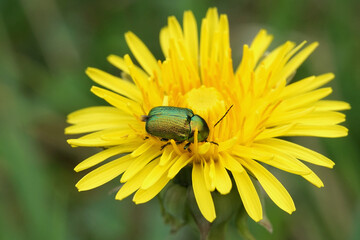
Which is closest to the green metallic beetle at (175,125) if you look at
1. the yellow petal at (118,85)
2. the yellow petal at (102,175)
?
the yellow petal at (102,175)

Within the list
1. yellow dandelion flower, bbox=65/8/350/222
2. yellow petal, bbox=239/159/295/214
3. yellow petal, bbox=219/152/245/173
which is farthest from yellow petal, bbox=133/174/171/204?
yellow petal, bbox=239/159/295/214

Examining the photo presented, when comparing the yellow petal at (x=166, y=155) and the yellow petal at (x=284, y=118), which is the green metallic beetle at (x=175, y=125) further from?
the yellow petal at (x=284, y=118)

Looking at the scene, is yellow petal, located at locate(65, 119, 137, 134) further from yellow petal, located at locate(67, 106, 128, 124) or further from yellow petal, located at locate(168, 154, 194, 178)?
yellow petal, located at locate(168, 154, 194, 178)

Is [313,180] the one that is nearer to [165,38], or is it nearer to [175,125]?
[175,125]

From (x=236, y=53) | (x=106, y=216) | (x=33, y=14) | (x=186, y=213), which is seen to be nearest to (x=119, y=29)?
(x=33, y=14)

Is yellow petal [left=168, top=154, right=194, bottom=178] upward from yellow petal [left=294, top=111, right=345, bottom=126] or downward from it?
upward

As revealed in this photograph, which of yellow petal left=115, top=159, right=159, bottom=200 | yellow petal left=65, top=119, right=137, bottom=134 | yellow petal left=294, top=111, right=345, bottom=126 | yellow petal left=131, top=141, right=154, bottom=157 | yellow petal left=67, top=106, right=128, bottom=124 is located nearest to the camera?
yellow petal left=115, top=159, right=159, bottom=200
